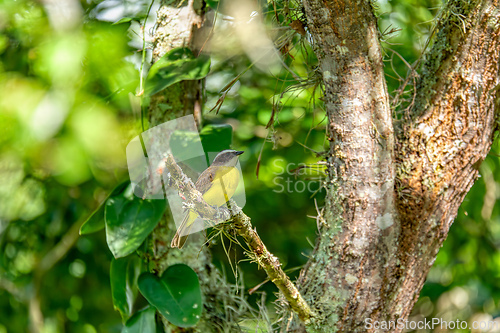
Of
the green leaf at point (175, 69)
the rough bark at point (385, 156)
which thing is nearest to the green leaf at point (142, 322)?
the rough bark at point (385, 156)

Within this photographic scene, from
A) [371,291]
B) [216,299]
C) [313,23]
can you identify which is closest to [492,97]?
[313,23]

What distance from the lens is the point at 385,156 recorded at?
4.49 ft

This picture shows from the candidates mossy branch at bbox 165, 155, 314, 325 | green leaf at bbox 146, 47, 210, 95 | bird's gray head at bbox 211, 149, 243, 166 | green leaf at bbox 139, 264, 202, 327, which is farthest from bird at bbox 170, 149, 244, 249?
green leaf at bbox 146, 47, 210, 95

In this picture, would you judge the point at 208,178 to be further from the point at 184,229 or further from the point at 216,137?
the point at 216,137

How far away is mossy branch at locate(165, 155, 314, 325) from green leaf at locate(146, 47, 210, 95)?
0.64 meters

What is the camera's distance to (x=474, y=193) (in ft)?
8.22

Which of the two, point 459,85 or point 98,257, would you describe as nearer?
point 459,85

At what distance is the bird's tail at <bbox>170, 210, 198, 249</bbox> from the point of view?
147cm

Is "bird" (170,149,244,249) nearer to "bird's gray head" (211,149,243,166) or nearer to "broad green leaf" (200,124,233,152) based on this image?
"bird's gray head" (211,149,243,166)

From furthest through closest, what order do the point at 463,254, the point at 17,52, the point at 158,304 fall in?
the point at 463,254, the point at 17,52, the point at 158,304

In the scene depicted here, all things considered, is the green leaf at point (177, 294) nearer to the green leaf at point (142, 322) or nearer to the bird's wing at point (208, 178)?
the green leaf at point (142, 322)

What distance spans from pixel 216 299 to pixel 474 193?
5.49ft

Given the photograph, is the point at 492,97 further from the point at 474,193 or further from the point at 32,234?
the point at 32,234

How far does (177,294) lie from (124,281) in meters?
0.36
